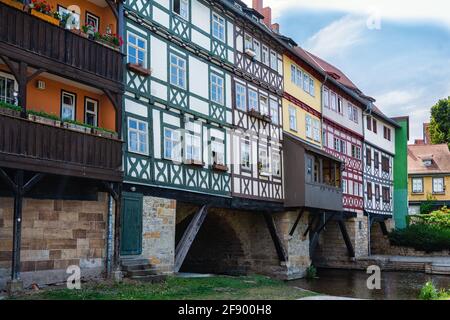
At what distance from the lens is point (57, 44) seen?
12.3m

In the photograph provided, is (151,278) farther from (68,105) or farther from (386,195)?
(386,195)

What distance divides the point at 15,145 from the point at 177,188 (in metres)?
6.14

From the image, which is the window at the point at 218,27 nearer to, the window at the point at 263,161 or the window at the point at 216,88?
the window at the point at 216,88

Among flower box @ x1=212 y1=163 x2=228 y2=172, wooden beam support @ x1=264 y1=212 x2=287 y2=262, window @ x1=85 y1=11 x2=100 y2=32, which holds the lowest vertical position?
wooden beam support @ x1=264 y1=212 x2=287 y2=262

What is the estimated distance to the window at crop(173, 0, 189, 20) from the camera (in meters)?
17.3

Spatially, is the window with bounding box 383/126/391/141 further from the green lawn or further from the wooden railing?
the wooden railing

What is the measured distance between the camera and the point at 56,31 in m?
12.2

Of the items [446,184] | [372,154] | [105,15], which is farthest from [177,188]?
[446,184]

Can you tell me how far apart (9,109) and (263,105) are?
12.6m

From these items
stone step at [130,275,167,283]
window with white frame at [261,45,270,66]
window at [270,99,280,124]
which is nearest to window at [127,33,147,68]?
stone step at [130,275,167,283]

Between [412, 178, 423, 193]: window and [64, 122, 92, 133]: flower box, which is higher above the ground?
[412, 178, 423, 193]: window

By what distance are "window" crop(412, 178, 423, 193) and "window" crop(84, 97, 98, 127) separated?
41.0 meters

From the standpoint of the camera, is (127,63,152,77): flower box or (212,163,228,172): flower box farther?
(212,163,228,172): flower box

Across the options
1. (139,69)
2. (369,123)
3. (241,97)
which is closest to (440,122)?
(369,123)
